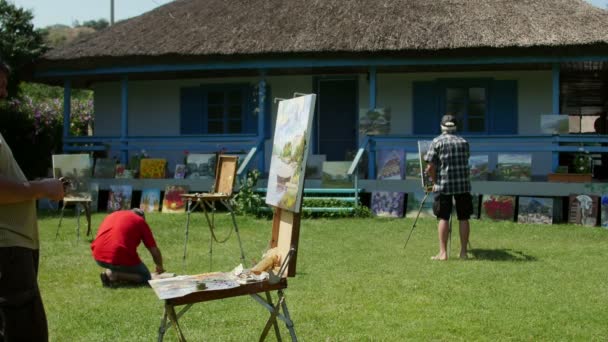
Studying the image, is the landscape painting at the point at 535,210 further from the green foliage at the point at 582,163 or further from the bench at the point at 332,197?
the bench at the point at 332,197

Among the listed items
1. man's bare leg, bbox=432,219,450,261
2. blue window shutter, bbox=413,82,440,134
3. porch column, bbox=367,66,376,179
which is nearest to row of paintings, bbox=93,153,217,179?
porch column, bbox=367,66,376,179

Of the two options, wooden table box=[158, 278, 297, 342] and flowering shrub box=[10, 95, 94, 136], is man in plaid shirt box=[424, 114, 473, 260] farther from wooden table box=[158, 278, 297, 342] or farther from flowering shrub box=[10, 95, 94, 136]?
flowering shrub box=[10, 95, 94, 136]

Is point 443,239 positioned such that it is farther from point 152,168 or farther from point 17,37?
point 17,37

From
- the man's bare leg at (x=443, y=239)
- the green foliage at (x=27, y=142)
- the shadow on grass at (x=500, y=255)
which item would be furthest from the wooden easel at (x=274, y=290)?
the green foliage at (x=27, y=142)

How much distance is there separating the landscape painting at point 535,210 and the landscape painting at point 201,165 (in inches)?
229

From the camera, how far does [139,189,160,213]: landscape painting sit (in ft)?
47.4

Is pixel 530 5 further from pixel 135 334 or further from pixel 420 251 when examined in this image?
pixel 135 334

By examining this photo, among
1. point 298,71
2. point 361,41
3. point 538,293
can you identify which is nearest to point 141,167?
point 298,71

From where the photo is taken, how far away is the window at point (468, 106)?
1520 centimetres

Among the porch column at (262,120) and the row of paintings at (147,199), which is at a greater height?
the porch column at (262,120)

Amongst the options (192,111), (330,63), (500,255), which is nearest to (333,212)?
(330,63)

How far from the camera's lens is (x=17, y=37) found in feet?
71.0

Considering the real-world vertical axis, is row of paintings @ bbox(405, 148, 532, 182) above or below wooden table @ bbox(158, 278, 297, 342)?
above

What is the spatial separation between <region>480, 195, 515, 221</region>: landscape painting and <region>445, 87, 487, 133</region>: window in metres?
2.74
